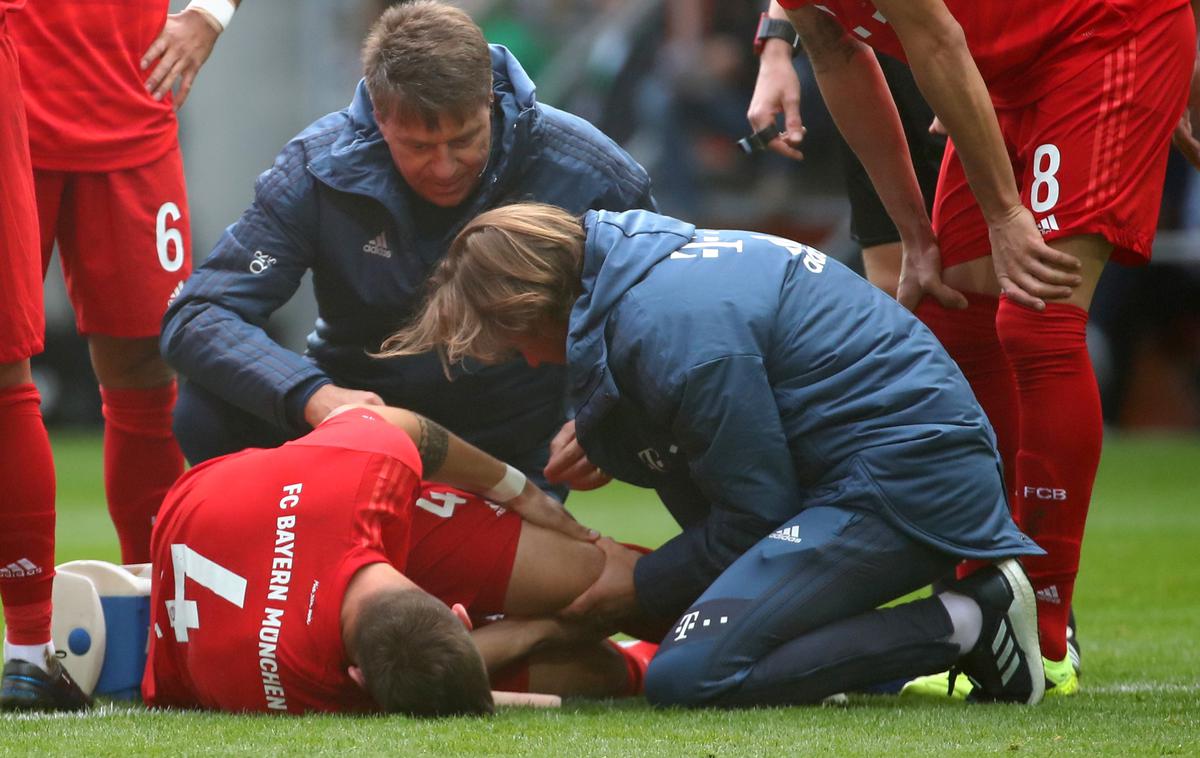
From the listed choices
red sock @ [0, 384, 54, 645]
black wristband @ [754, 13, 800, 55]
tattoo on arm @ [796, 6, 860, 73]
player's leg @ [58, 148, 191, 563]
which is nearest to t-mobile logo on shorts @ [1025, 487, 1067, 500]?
tattoo on arm @ [796, 6, 860, 73]

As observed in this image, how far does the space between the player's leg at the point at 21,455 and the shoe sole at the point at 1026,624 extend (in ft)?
5.73

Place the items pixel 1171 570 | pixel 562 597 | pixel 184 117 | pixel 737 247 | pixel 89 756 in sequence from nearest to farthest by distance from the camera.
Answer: pixel 89 756
pixel 737 247
pixel 562 597
pixel 1171 570
pixel 184 117

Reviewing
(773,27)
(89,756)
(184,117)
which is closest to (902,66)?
(773,27)

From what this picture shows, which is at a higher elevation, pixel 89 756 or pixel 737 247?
pixel 737 247

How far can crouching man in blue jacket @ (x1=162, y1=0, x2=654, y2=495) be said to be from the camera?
361cm

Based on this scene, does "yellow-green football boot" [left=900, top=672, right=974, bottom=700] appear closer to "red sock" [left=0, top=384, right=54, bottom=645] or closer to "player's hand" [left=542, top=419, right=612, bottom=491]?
"player's hand" [left=542, top=419, right=612, bottom=491]

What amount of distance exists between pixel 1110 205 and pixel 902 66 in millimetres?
1178

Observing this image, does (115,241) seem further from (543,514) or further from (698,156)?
(698,156)

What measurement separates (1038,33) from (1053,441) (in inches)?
31.3

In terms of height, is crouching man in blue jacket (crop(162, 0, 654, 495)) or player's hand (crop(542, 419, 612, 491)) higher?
crouching man in blue jacket (crop(162, 0, 654, 495))

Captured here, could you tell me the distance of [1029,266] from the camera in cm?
322

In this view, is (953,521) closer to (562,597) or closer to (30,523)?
(562,597)

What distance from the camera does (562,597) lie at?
11.3 feet

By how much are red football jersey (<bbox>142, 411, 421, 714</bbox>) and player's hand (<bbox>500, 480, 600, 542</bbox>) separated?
444mm
